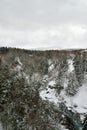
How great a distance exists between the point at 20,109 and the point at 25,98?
2051 mm

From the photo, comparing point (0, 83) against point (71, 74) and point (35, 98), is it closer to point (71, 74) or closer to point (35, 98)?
point (35, 98)

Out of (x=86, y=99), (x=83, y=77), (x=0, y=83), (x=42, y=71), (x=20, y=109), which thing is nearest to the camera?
(x=20, y=109)

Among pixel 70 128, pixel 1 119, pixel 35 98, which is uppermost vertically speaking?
pixel 35 98

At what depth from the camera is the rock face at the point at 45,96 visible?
44.5 m

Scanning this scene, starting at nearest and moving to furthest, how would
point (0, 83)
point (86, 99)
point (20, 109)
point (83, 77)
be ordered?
1. point (20, 109)
2. point (0, 83)
3. point (86, 99)
4. point (83, 77)

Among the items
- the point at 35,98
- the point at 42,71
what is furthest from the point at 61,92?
the point at 35,98

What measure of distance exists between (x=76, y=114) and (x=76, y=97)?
13558mm

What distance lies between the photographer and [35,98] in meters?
48.6

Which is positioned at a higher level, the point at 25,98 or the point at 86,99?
the point at 25,98

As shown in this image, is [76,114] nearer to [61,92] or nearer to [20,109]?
[61,92]

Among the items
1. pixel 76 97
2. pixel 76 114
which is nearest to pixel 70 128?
pixel 76 114

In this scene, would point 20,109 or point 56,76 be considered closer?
point 20,109

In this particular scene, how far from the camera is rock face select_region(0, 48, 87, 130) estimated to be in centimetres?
4447

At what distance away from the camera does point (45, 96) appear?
251ft
